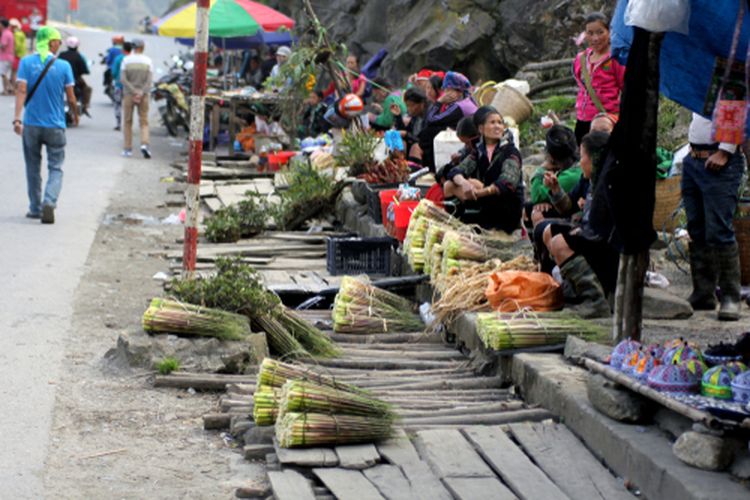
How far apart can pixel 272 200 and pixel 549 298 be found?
834 centimetres

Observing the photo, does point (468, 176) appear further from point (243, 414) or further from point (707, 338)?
point (243, 414)

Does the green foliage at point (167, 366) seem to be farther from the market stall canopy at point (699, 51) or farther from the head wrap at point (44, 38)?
the head wrap at point (44, 38)

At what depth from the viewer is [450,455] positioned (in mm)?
6145

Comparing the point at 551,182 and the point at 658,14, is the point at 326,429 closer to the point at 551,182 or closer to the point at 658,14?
the point at 658,14

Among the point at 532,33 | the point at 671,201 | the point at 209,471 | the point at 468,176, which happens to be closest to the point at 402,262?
the point at 468,176

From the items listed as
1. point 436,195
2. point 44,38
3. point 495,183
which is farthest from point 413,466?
point 44,38

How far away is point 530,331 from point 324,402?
170cm

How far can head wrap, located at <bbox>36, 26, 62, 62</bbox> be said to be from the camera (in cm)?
1460

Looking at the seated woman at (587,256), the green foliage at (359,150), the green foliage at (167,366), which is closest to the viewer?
the green foliage at (167,366)

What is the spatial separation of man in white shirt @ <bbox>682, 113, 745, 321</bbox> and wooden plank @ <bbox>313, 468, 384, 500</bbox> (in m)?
3.55

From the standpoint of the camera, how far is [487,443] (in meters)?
6.31

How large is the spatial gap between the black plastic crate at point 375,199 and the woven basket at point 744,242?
4225 mm

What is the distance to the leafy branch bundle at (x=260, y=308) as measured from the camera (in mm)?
8461

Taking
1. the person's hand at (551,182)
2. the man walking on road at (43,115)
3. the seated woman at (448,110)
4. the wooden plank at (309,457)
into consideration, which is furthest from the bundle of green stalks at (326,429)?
the man walking on road at (43,115)
